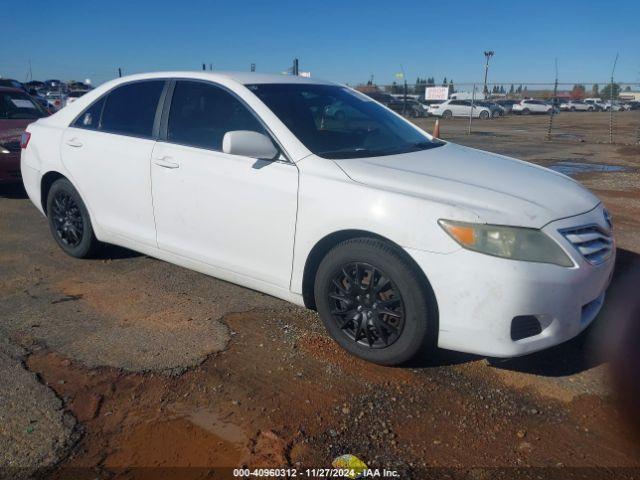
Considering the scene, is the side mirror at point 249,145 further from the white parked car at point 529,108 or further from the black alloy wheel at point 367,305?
the white parked car at point 529,108

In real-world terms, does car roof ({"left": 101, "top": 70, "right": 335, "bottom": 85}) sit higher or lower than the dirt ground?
higher

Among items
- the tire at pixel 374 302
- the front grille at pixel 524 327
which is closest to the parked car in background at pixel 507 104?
the tire at pixel 374 302

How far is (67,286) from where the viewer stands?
4.60m

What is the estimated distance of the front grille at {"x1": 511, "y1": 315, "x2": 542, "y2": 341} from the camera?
2.92 meters

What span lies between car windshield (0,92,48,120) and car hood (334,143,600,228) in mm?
7331

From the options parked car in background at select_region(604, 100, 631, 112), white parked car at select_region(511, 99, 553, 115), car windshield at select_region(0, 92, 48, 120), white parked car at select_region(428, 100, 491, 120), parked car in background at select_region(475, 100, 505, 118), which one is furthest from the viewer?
parked car in background at select_region(604, 100, 631, 112)

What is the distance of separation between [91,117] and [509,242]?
12.1 feet

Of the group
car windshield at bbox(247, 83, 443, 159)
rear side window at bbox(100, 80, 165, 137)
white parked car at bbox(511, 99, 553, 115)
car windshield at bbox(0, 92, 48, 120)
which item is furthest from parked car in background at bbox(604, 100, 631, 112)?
rear side window at bbox(100, 80, 165, 137)

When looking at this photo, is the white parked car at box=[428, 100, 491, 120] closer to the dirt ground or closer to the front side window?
the dirt ground

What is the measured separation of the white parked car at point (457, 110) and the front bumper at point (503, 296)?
130 feet

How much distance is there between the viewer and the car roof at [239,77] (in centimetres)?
415

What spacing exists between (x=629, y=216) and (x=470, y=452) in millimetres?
5652

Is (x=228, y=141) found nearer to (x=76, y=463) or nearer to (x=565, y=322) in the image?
(x=76, y=463)

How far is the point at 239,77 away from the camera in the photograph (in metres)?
4.18
